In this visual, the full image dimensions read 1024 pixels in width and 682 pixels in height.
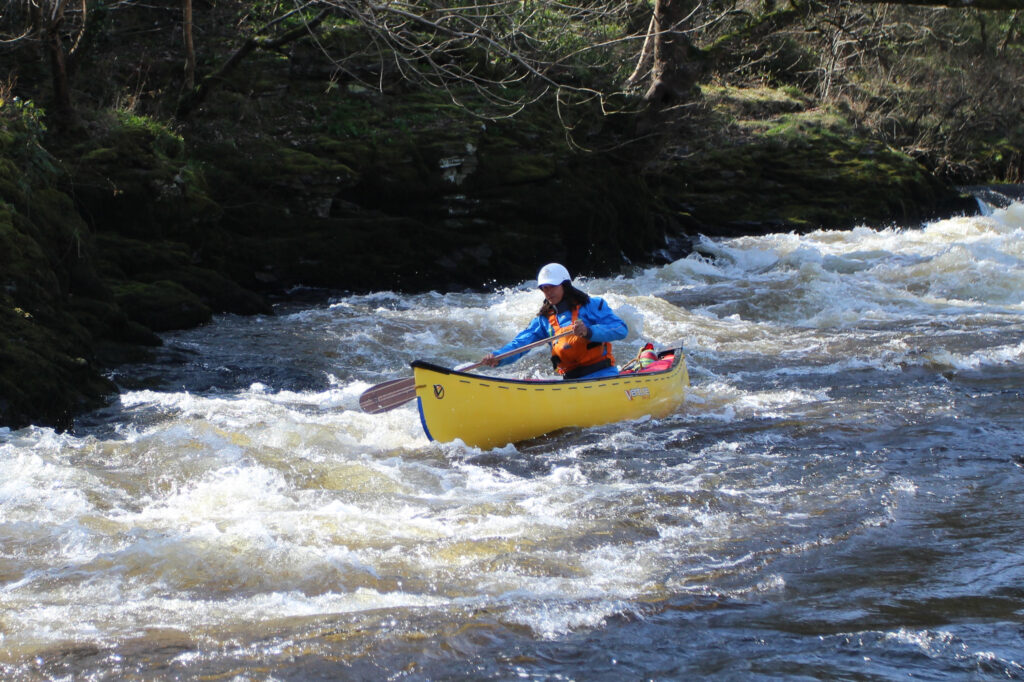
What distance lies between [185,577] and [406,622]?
42.9 inches

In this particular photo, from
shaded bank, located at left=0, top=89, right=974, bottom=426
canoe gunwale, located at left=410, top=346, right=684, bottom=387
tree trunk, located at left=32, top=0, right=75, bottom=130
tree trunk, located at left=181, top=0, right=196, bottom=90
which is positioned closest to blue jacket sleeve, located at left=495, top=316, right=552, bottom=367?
canoe gunwale, located at left=410, top=346, right=684, bottom=387

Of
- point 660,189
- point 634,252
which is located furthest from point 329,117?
point 660,189

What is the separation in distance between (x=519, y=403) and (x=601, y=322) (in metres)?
Answer: 1.01

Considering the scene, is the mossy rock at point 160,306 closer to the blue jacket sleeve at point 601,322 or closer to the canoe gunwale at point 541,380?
the canoe gunwale at point 541,380

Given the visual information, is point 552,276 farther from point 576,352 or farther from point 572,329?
point 576,352

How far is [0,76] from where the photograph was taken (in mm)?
12180

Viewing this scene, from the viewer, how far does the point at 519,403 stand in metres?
6.79

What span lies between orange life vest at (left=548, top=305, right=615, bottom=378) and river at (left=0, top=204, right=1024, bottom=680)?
0.78 meters

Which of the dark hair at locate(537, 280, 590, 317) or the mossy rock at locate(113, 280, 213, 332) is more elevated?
the mossy rock at locate(113, 280, 213, 332)

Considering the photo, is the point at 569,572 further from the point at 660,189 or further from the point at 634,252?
the point at 660,189

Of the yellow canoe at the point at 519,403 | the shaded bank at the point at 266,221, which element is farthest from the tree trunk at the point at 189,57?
the yellow canoe at the point at 519,403

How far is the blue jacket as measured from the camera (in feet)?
23.9

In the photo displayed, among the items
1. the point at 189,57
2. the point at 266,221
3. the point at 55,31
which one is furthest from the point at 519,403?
the point at 189,57

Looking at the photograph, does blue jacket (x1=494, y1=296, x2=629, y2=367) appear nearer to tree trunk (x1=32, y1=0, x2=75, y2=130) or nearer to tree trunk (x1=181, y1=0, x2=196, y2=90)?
tree trunk (x1=32, y1=0, x2=75, y2=130)
